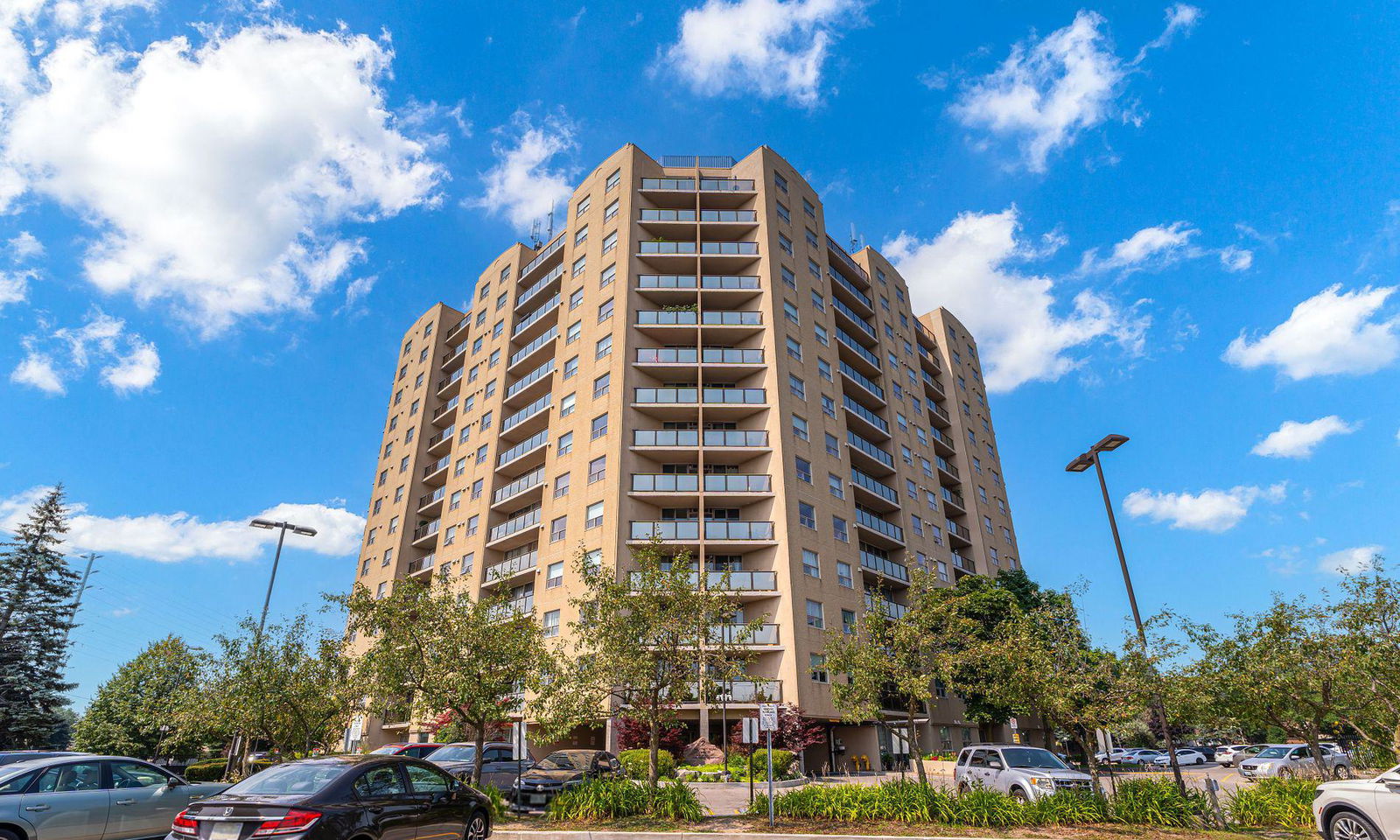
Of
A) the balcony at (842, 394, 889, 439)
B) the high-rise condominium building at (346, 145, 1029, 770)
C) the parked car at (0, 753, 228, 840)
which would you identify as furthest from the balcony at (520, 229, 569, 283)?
the parked car at (0, 753, 228, 840)

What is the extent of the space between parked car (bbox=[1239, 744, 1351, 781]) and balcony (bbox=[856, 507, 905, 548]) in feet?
64.6

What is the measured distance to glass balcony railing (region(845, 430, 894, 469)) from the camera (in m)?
46.3

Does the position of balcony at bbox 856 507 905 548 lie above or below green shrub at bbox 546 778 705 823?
above

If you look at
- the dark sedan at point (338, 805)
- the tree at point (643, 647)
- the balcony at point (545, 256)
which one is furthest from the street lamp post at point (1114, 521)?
the balcony at point (545, 256)

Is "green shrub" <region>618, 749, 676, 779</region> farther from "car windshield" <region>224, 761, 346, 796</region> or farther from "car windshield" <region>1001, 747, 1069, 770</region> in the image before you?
"car windshield" <region>224, 761, 346, 796</region>

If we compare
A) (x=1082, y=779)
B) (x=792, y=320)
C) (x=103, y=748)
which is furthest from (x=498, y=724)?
(x=103, y=748)

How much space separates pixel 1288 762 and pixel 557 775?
1330 inches

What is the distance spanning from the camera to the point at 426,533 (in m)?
55.8

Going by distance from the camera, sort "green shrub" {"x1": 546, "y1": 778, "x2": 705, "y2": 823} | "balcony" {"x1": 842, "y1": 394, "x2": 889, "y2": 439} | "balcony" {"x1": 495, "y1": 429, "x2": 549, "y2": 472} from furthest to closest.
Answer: "balcony" {"x1": 842, "y1": 394, "x2": 889, "y2": 439}, "balcony" {"x1": 495, "y1": 429, "x2": 549, "y2": 472}, "green shrub" {"x1": 546, "y1": 778, "x2": 705, "y2": 823}

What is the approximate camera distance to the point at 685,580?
71.4 feet

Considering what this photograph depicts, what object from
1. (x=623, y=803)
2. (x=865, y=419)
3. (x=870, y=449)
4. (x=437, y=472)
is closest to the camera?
(x=623, y=803)

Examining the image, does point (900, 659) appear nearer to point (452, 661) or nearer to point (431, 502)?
point (452, 661)

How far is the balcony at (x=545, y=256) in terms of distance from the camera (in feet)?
172

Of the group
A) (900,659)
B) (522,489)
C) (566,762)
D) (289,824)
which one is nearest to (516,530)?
(522,489)
